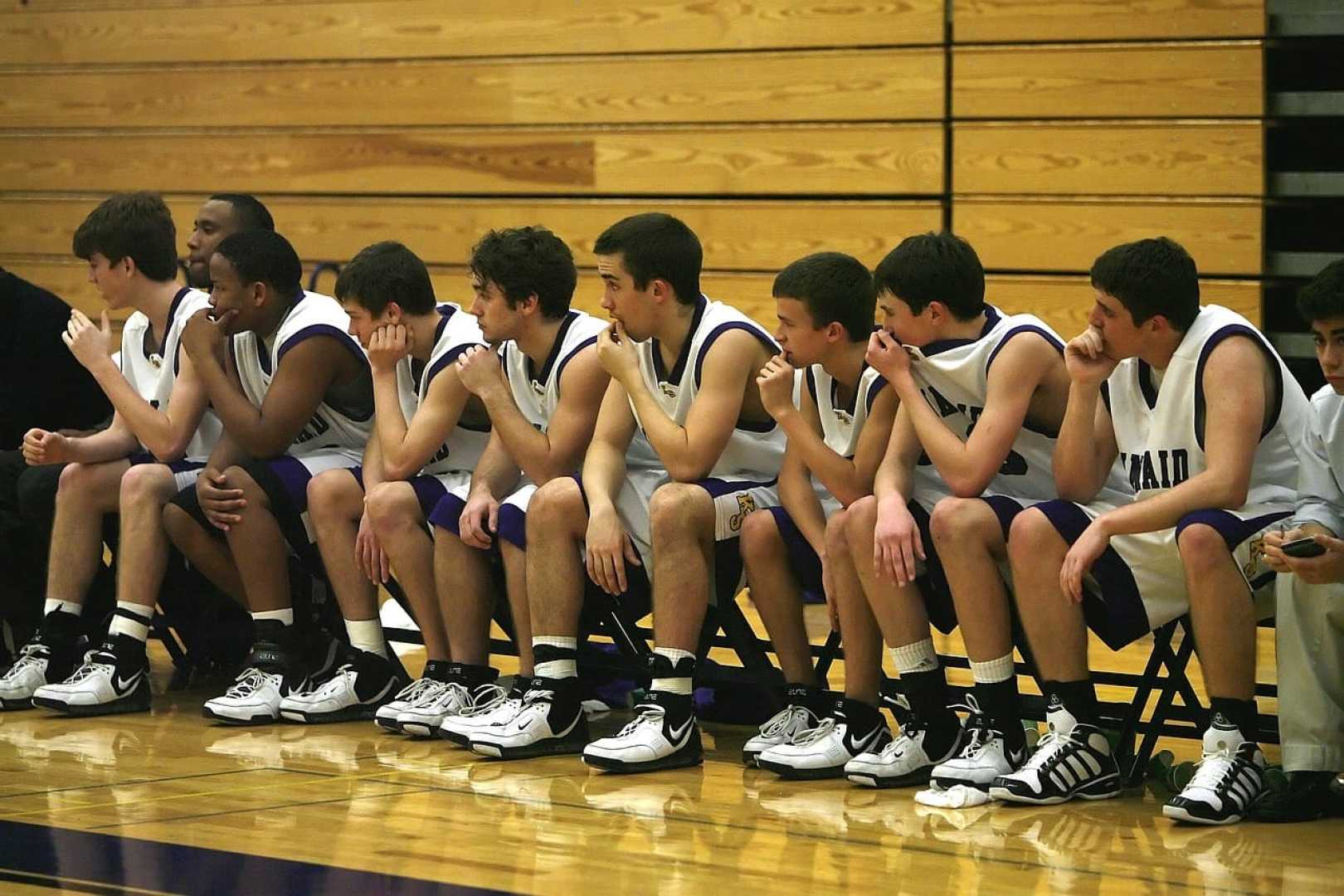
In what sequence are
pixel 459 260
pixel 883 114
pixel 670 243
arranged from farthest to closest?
1. pixel 459 260
2. pixel 883 114
3. pixel 670 243

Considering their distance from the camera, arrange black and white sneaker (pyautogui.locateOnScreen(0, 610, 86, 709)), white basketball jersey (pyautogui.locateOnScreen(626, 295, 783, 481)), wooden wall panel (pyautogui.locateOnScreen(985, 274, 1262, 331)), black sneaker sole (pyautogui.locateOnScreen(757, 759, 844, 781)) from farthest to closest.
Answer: wooden wall panel (pyautogui.locateOnScreen(985, 274, 1262, 331)) → black and white sneaker (pyautogui.locateOnScreen(0, 610, 86, 709)) → white basketball jersey (pyautogui.locateOnScreen(626, 295, 783, 481)) → black sneaker sole (pyautogui.locateOnScreen(757, 759, 844, 781))

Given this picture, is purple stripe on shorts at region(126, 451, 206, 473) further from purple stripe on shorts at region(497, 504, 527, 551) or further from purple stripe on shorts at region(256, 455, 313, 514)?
purple stripe on shorts at region(497, 504, 527, 551)

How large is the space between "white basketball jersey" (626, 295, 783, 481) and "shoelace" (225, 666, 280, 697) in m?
1.28

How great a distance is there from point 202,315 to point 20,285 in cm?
102

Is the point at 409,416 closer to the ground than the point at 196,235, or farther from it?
closer to the ground

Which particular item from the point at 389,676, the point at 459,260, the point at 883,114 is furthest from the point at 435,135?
the point at 389,676

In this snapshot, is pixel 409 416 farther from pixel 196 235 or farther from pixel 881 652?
pixel 881 652

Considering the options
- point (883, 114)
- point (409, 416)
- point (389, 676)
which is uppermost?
point (883, 114)

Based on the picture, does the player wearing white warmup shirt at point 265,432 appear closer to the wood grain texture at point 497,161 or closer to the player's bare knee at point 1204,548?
the player's bare knee at point 1204,548

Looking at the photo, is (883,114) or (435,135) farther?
(435,135)

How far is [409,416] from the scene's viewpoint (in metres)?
4.78

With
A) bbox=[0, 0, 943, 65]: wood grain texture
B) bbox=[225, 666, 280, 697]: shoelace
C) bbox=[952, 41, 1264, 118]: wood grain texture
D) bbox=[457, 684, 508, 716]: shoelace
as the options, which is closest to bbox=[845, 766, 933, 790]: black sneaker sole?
bbox=[457, 684, 508, 716]: shoelace

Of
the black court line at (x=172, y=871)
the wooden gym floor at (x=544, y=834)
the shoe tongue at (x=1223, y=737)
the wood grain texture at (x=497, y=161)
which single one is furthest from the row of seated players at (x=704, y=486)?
the wood grain texture at (x=497, y=161)

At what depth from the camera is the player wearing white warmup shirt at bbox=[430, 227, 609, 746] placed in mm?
4402
